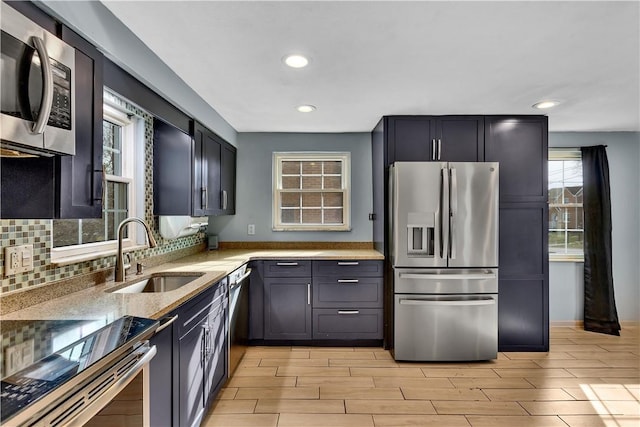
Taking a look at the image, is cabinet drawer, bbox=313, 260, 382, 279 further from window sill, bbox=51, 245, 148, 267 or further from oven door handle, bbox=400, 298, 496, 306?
window sill, bbox=51, 245, 148, 267

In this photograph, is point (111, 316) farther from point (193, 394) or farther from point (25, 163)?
point (193, 394)

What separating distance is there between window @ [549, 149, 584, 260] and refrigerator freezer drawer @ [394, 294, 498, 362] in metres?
1.61

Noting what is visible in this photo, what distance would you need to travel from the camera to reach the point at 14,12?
1014 millimetres

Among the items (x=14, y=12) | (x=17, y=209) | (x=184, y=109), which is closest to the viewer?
(x=14, y=12)

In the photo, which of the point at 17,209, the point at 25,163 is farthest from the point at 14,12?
the point at 17,209

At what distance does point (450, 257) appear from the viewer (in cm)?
296

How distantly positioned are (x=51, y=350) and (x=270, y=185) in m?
3.13

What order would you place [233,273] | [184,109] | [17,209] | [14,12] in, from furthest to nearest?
[233,273]
[184,109]
[17,209]
[14,12]

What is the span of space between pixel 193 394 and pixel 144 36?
194cm

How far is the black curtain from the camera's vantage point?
3687 millimetres

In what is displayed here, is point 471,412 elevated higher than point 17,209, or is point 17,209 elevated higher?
point 17,209

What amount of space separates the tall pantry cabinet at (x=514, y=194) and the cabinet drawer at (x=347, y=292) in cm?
14

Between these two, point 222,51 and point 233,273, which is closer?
point 222,51

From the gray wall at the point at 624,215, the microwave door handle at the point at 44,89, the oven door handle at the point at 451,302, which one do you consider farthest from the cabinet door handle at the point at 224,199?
the gray wall at the point at 624,215
